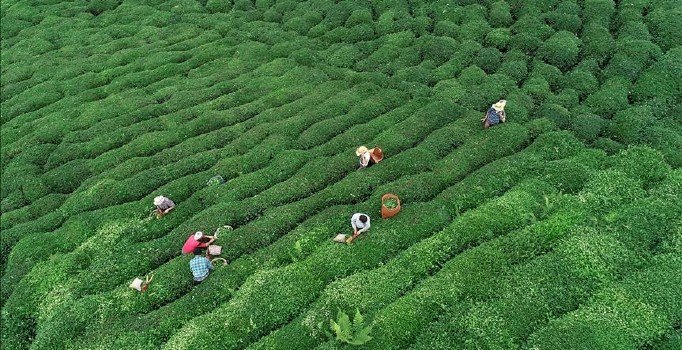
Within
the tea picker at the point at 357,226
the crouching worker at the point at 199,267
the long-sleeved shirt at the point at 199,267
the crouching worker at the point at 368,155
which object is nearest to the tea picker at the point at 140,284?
the crouching worker at the point at 199,267

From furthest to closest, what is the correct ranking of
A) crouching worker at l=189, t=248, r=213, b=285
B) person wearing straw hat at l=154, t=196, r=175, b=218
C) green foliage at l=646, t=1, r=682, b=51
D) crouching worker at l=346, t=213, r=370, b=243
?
green foliage at l=646, t=1, r=682, b=51 < person wearing straw hat at l=154, t=196, r=175, b=218 < crouching worker at l=346, t=213, r=370, b=243 < crouching worker at l=189, t=248, r=213, b=285

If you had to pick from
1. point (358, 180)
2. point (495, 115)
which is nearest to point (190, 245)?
point (358, 180)

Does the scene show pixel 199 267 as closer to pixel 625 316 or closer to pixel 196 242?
pixel 196 242

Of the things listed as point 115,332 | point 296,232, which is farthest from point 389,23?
point 115,332

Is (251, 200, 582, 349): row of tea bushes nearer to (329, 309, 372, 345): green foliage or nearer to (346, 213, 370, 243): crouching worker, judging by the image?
(329, 309, 372, 345): green foliage

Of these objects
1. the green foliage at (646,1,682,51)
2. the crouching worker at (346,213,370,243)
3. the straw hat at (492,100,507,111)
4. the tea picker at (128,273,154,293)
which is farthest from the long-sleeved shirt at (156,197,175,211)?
the green foliage at (646,1,682,51)
